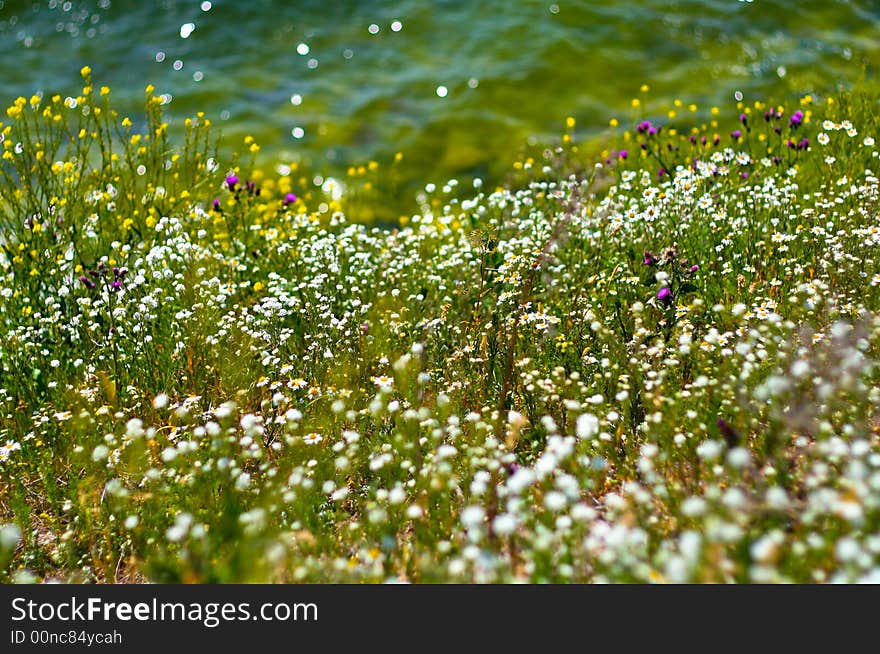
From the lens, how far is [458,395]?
481 cm

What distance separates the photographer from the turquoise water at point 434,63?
12547mm

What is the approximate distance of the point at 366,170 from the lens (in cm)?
1209

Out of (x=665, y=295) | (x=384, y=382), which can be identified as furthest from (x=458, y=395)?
(x=665, y=295)

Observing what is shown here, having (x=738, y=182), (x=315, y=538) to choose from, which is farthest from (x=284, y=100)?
(x=315, y=538)

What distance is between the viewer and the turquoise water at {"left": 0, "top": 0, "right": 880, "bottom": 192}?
1255 centimetres

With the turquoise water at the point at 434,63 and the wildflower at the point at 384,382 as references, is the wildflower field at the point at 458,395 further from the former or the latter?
the turquoise water at the point at 434,63

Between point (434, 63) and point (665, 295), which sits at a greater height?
point (665, 295)

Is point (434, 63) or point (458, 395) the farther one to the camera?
point (434, 63)

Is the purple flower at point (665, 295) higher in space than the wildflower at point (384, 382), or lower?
higher

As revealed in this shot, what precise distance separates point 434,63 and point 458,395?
11608 mm

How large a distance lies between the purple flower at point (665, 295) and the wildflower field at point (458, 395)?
0.13 ft

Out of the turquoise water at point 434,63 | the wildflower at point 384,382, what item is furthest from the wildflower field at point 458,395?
the turquoise water at point 434,63

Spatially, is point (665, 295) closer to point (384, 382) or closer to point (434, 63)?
point (384, 382)
